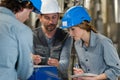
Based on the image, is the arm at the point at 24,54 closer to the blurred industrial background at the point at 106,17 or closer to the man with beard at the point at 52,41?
the man with beard at the point at 52,41

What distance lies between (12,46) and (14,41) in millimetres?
32

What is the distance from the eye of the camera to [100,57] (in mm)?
1991

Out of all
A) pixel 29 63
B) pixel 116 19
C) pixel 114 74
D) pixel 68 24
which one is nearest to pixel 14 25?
pixel 29 63

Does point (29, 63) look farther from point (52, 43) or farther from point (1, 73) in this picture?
point (52, 43)

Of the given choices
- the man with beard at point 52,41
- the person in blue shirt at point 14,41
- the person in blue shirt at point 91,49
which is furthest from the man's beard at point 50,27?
the person in blue shirt at point 14,41

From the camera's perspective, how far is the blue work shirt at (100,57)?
6.26ft

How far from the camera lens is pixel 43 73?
1.83 m

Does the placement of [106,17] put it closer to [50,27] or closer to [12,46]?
[50,27]

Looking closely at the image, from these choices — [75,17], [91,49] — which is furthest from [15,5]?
[91,49]

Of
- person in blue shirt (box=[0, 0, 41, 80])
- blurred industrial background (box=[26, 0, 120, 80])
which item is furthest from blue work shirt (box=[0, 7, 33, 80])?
blurred industrial background (box=[26, 0, 120, 80])

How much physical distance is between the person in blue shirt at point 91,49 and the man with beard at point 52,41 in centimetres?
25

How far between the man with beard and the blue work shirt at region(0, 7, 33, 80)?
0.64 m

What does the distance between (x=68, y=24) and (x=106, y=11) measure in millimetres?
586

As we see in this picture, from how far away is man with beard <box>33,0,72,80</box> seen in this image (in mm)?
2352
